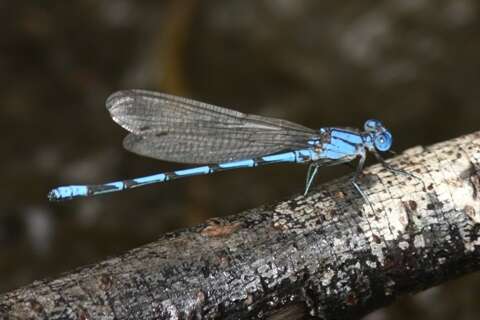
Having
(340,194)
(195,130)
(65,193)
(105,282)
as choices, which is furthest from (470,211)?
(65,193)

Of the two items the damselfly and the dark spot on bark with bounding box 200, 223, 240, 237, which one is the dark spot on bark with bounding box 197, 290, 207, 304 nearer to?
the dark spot on bark with bounding box 200, 223, 240, 237

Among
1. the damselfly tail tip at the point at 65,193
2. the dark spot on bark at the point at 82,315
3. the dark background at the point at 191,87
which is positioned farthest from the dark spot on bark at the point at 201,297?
the dark background at the point at 191,87

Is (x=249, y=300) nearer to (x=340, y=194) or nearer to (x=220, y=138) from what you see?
(x=340, y=194)

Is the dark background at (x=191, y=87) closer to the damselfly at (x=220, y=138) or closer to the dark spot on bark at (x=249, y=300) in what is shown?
the damselfly at (x=220, y=138)

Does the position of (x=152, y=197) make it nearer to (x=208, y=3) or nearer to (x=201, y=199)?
(x=201, y=199)

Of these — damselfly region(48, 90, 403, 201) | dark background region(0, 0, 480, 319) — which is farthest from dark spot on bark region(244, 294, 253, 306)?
dark background region(0, 0, 480, 319)
